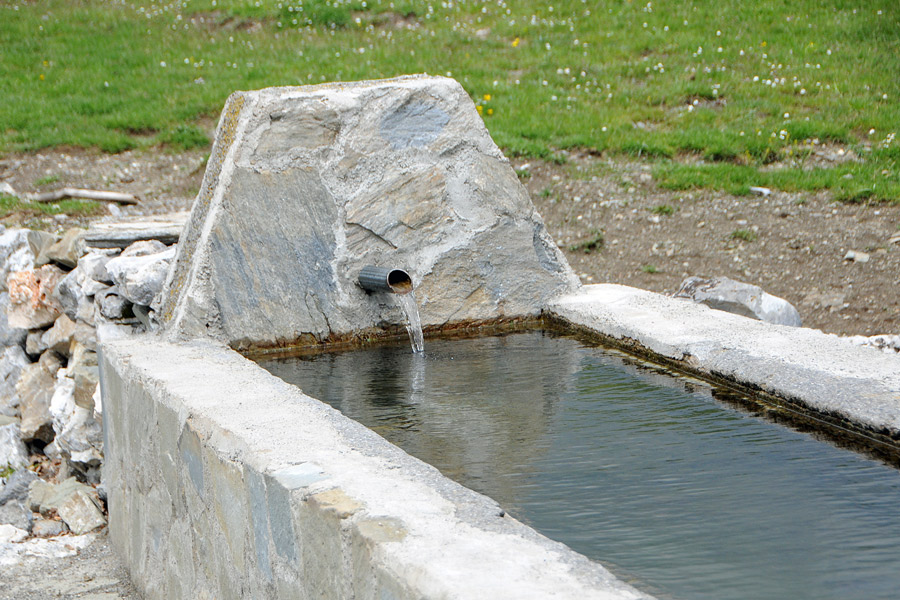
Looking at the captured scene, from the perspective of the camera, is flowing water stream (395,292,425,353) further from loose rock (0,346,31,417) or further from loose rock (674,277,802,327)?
loose rock (0,346,31,417)

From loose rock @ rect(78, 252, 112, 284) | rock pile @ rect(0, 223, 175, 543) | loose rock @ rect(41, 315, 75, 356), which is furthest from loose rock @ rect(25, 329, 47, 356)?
loose rock @ rect(78, 252, 112, 284)

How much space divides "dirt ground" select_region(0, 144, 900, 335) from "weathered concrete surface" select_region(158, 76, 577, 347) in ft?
7.12

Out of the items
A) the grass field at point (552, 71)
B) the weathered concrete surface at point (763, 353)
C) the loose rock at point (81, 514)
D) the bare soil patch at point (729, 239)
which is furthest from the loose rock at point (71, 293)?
the grass field at point (552, 71)

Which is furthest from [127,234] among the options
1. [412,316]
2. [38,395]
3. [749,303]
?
[749,303]

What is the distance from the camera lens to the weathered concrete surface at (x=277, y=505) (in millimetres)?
1676

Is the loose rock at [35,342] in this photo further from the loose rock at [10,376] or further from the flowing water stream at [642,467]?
the flowing water stream at [642,467]

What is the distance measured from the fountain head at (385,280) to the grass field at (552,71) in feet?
12.9

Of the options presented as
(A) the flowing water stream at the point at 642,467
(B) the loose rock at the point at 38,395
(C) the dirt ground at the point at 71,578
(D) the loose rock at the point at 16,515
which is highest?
(A) the flowing water stream at the point at 642,467

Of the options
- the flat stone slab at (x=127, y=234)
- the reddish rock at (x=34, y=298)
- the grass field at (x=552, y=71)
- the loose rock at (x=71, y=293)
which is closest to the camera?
the loose rock at (x=71, y=293)

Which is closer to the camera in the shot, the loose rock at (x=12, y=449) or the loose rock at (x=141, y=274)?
the loose rock at (x=141, y=274)

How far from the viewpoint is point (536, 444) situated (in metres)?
2.63

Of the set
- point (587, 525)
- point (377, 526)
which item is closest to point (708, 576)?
point (587, 525)

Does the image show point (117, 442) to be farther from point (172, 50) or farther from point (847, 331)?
point (172, 50)

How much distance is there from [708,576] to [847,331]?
3.76 metres
